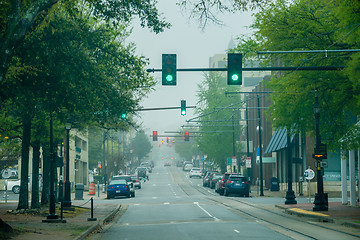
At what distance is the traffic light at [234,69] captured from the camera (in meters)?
19.0

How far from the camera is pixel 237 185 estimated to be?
48.3 m

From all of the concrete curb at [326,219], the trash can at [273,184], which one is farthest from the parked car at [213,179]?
the concrete curb at [326,219]

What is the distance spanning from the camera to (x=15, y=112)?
28406 mm

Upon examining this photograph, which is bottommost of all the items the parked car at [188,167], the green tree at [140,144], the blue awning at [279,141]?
the parked car at [188,167]

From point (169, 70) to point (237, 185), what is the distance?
30838mm

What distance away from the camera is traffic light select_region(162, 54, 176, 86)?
1869 cm

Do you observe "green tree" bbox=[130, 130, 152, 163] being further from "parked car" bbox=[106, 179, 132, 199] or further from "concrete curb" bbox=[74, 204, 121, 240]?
"concrete curb" bbox=[74, 204, 121, 240]

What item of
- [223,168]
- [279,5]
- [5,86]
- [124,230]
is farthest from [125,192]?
[223,168]

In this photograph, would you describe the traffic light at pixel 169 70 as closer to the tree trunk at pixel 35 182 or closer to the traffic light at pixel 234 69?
the traffic light at pixel 234 69

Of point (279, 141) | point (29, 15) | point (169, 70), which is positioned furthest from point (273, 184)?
point (29, 15)

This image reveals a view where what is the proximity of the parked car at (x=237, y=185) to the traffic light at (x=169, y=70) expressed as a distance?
1200 inches

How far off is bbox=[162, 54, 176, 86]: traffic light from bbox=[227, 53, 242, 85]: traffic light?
1.77 metres

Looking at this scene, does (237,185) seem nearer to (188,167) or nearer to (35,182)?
(35,182)

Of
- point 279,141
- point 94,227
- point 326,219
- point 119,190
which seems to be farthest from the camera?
point 279,141
